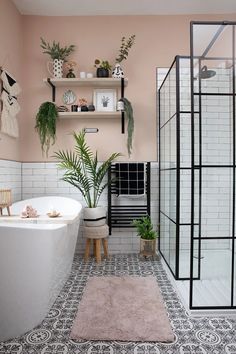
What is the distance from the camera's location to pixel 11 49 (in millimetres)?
2953

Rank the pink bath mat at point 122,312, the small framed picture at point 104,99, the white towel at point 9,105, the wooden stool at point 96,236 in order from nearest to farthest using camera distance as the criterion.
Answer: the pink bath mat at point 122,312 → the white towel at point 9,105 → the wooden stool at point 96,236 → the small framed picture at point 104,99

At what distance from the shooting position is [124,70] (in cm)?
329

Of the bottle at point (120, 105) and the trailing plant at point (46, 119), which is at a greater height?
the bottle at point (120, 105)

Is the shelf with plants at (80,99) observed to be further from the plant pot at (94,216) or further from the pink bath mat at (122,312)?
the pink bath mat at (122,312)

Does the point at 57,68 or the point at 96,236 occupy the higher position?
the point at 57,68

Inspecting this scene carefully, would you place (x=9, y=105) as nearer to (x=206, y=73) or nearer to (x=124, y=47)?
(x=124, y=47)

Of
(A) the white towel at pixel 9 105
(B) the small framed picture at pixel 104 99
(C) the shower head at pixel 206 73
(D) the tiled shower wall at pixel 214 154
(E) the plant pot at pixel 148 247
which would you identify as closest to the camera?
(C) the shower head at pixel 206 73

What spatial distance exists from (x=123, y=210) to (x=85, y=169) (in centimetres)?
69

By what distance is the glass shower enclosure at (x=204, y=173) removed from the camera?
2.13 metres

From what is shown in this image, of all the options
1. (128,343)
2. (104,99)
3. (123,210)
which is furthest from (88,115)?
(128,343)

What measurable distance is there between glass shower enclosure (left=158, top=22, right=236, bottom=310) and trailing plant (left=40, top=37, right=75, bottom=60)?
124 centimetres

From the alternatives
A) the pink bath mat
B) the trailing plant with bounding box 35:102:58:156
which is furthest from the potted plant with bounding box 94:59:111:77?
the pink bath mat

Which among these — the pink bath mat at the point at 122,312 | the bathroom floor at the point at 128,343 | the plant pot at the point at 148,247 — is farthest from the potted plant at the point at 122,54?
the bathroom floor at the point at 128,343

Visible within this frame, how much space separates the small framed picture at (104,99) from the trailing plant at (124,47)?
388 millimetres
